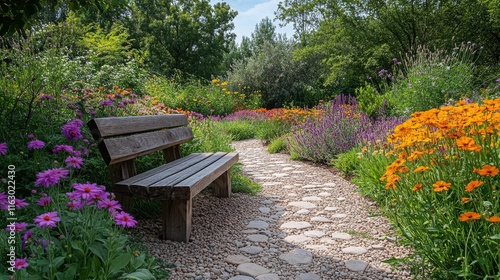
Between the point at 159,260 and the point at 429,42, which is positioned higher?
the point at 429,42

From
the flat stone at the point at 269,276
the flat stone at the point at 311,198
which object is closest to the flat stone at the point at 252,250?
the flat stone at the point at 269,276

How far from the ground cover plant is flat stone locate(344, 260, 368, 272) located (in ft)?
1.05

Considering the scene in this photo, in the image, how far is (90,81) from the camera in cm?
675

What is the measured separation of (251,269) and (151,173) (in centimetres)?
123

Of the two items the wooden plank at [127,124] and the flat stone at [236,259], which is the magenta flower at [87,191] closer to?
the wooden plank at [127,124]

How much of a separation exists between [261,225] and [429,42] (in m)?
12.9

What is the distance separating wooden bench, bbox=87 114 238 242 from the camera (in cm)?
266

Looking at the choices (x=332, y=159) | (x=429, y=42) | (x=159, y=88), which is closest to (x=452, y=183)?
(x=332, y=159)

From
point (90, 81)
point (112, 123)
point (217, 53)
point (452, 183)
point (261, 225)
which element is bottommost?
point (261, 225)

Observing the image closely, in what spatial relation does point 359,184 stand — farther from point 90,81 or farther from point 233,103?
point 233,103

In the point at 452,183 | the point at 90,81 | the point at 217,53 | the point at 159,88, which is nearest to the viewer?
the point at 452,183

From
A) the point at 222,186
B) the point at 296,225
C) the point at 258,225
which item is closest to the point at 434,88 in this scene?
the point at 222,186

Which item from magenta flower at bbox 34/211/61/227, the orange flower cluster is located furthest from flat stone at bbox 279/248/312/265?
magenta flower at bbox 34/211/61/227

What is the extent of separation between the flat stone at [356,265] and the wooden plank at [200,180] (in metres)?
1.19
